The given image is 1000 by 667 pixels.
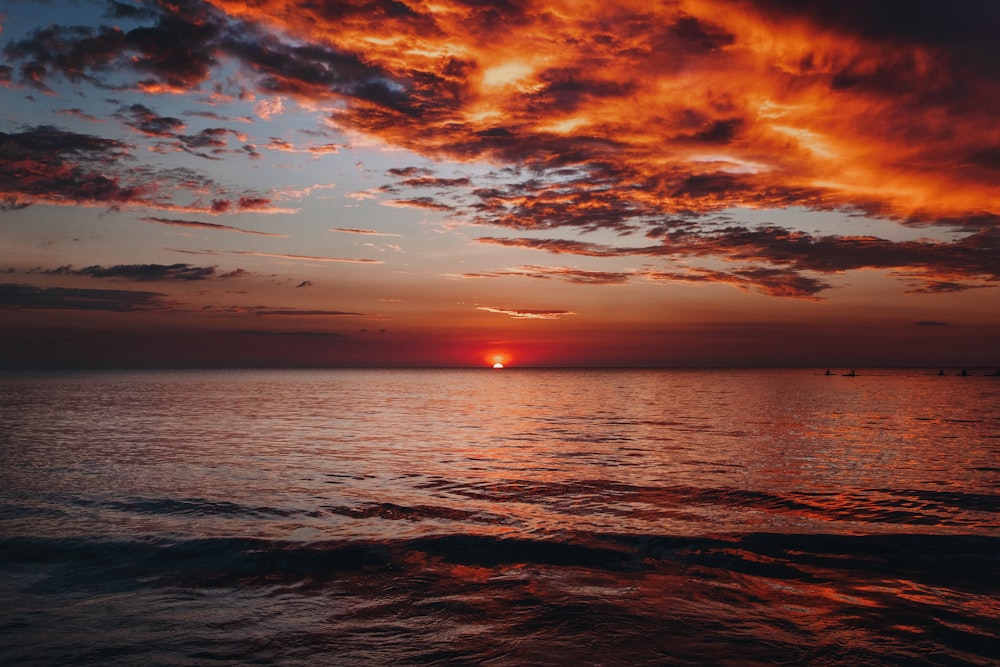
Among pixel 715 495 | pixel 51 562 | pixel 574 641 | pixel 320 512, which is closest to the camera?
pixel 574 641

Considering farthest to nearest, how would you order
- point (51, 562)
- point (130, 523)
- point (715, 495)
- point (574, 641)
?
point (715, 495), point (130, 523), point (51, 562), point (574, 641)

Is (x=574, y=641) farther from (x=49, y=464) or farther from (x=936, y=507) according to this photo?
(x=49, y=464)

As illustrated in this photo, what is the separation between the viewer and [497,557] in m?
17.0

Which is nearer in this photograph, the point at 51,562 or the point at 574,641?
the point at 574,641

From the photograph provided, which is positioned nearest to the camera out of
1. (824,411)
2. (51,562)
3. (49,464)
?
(51,562)

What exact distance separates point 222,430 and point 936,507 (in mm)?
47835

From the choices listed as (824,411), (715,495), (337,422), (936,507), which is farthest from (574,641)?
(824,411)

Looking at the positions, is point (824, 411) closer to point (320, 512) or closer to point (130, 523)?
point (320, 512)

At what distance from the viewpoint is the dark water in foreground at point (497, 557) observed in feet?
37.2

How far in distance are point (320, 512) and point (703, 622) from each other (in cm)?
1422

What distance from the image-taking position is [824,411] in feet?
246

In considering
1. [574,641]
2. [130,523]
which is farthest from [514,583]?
[130,523]

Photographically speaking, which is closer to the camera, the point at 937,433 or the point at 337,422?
the point at 937,433

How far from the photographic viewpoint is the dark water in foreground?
37.2 feet
